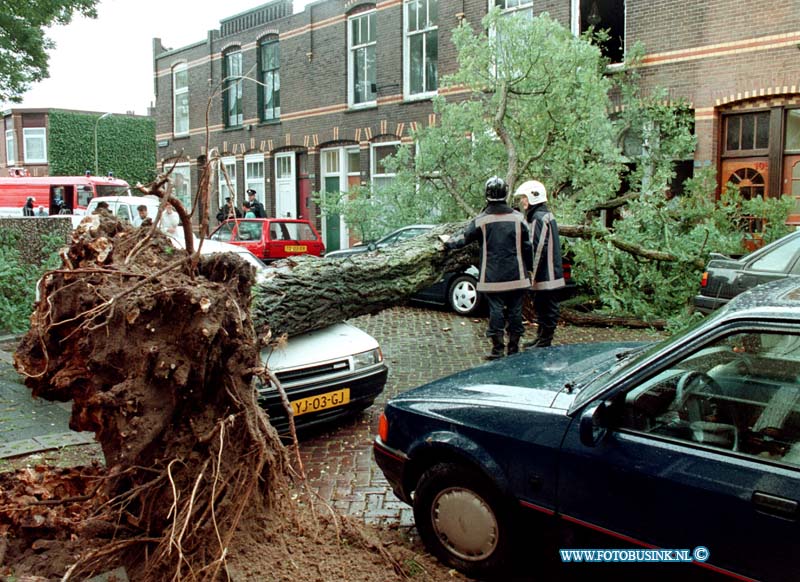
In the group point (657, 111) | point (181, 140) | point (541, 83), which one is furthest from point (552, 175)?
point (181, 140)

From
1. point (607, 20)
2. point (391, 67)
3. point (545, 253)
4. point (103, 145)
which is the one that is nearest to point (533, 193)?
point (545, 253)

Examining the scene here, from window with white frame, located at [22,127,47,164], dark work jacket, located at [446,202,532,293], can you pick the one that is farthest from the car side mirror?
window with white frame, located at [22,127,47,164]

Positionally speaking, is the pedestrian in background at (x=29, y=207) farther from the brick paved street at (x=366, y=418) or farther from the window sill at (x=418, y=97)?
the brick paved street at (x=366, y=418)

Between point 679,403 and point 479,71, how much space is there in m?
10.4

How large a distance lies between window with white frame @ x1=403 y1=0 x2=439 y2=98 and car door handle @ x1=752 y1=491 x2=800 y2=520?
1802cm

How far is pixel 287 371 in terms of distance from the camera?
538 cm

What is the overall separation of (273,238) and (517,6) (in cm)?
803

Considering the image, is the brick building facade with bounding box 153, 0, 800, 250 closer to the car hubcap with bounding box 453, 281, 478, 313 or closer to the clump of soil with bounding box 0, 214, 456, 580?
the clump of soil with bounding box 0, 214, 456, 580

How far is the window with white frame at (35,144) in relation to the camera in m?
47.0

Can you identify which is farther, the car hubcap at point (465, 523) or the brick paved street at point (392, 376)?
the brick paved street at point (392, 376)

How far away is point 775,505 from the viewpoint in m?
2.55

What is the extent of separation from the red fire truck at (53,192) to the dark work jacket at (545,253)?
26.4 m

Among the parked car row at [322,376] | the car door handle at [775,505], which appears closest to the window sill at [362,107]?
the parked car row at [322,376]

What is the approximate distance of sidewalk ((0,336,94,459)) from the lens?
541 centimetres
